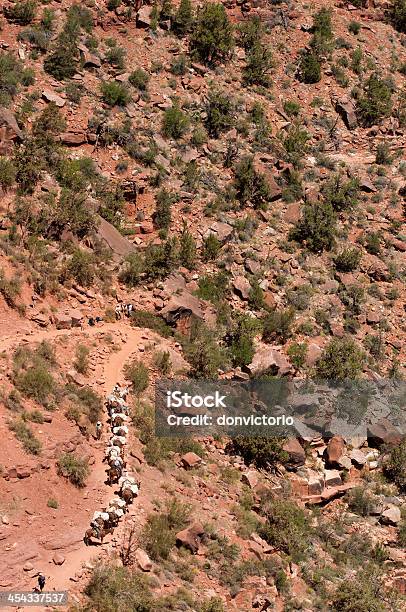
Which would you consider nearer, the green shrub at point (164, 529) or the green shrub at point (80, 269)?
the green shrub at point (164, 529)

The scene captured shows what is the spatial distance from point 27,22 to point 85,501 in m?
28.8

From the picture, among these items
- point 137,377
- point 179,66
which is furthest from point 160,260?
point 179,66

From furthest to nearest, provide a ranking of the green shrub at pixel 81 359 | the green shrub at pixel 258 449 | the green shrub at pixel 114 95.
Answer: the green shrub at pixel 114 95 → the green shrub at pixel 258 449 → the green shrub at pixel 81 359

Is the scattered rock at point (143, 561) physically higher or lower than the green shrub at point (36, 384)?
lower

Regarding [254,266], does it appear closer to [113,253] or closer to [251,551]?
[113,253]

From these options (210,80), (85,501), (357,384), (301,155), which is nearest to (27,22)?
(210,80)

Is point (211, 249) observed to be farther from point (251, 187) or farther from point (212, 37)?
point (212, 37)

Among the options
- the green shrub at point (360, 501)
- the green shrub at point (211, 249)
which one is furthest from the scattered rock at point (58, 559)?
the green shrub at point (211, 249)

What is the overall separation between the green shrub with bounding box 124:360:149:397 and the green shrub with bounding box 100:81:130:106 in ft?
55.9

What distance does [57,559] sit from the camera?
15.9 metres

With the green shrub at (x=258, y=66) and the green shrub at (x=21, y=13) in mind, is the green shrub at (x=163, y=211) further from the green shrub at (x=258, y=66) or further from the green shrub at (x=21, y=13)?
the green shrub at (x=21, y=13)

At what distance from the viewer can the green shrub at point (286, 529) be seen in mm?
20578

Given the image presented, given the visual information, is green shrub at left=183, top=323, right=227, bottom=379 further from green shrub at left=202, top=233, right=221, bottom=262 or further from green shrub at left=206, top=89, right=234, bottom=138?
green shrub at left=206, top=89, right=234, bottom=138

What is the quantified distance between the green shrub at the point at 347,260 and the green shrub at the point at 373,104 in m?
12.3
